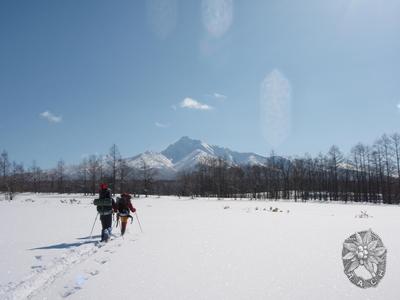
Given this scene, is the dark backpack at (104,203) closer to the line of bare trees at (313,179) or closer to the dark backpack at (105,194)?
the dark backpack at (105,194)

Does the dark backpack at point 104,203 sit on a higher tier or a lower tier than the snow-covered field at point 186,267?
higher

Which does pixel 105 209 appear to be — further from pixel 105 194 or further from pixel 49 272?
pixel 49 272

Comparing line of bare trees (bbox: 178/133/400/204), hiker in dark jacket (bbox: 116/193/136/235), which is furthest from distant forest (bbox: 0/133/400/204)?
hiker in dark jacket (bbox: 116/193/136/235)

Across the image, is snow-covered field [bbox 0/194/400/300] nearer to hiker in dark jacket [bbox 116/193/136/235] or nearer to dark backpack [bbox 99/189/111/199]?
hiker in dark jacket [bbox 116/193/136/235]

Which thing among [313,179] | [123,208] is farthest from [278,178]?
[123,208]

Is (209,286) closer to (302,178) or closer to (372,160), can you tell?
(372,160)

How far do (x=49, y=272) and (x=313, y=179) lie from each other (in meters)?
81.7

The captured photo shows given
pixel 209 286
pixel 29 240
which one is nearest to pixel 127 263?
pixel 209 286

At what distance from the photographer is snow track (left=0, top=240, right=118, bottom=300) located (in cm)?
601

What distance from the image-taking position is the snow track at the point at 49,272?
6013 millimetres

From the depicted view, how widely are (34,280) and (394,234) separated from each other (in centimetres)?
1314

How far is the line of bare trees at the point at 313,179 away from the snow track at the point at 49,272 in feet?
190

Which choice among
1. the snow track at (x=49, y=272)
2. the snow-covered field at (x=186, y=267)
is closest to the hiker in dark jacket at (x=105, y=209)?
the snow-covered field at (x=186, y=267)

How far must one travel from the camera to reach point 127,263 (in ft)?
27.0
